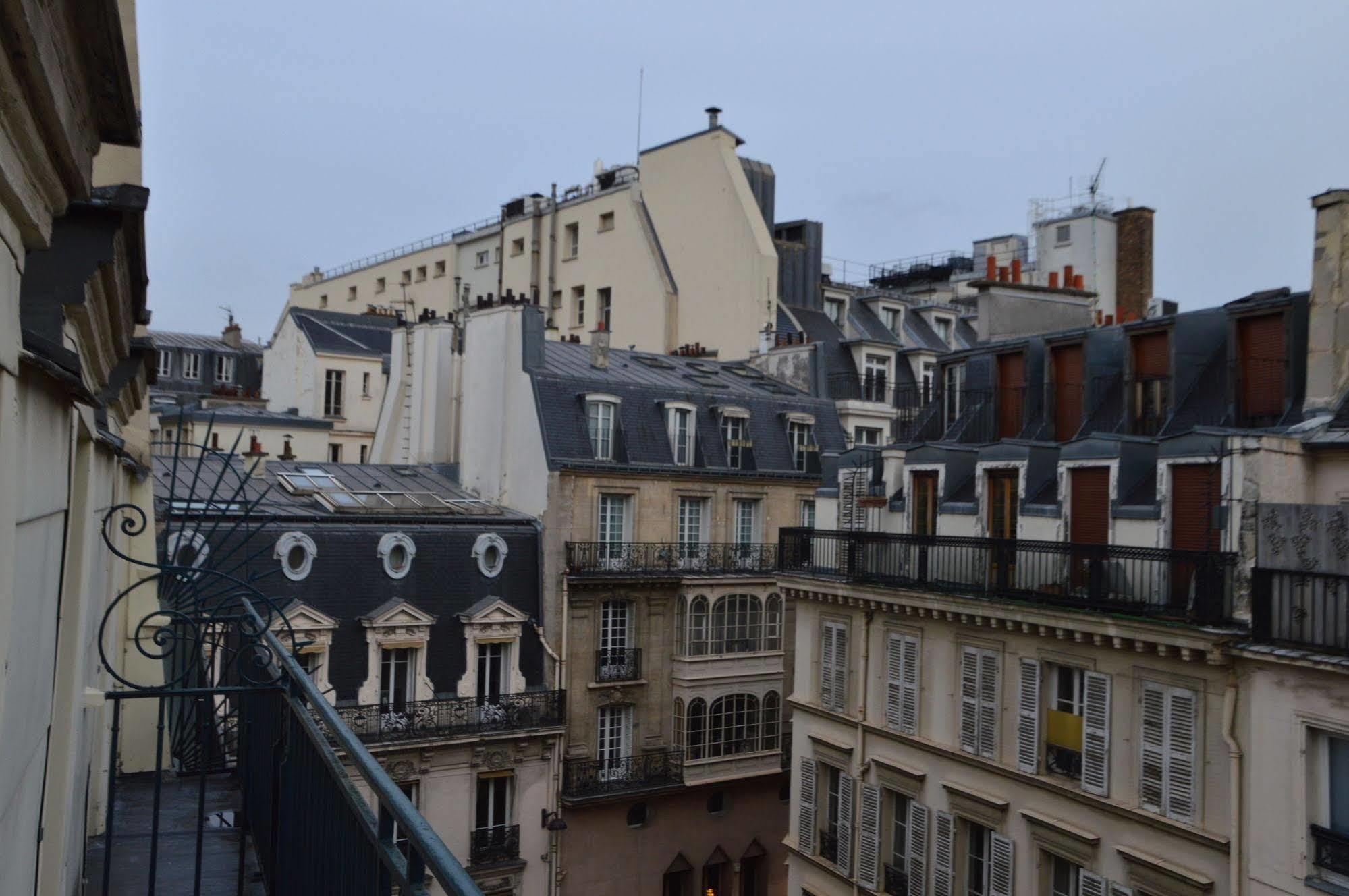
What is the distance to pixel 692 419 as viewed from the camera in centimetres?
3303

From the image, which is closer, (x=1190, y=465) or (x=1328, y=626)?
(x=1328, y=626)

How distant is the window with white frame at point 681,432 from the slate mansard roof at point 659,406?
0.62 feet

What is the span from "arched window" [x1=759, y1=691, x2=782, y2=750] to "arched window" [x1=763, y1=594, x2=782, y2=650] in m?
1.36

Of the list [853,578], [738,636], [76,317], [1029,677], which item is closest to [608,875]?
[738,636]

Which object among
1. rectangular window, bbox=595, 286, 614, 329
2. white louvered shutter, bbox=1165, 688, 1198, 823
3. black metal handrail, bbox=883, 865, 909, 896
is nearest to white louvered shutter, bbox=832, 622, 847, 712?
black metal handrail, bbox=883, 865, 909, 896

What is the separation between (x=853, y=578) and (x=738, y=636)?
997 centimetres

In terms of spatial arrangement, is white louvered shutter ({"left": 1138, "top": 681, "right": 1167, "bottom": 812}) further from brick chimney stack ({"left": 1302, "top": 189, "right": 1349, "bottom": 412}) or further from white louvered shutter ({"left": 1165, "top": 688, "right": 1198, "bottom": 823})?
brick chimney stack ({"left": 1302, "top": 189, "right": 1349, "bottom": 412})

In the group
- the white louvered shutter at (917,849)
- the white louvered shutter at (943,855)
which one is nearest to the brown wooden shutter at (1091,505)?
the white louvered shutter at (943,855)

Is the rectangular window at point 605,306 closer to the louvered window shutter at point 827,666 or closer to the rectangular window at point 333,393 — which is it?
the rectangular window at point 333,393

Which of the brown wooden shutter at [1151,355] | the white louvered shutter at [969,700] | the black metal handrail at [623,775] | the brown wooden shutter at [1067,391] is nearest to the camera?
the brown wooden shutter at [1151,355]

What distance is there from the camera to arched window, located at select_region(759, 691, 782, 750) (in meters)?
33.3

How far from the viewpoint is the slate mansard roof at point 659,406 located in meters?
30.7

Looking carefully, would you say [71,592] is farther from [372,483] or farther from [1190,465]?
[372,483]

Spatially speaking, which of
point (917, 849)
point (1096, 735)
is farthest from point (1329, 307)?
point (917, 849)
